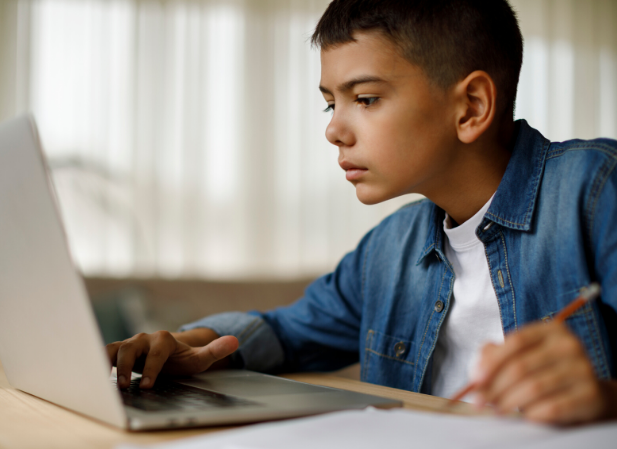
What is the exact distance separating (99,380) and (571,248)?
0.59m

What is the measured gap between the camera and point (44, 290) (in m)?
0.46

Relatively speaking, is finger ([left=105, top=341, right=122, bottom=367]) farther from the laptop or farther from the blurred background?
the blurred background

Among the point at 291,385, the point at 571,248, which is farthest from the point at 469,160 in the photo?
the point at 291,385

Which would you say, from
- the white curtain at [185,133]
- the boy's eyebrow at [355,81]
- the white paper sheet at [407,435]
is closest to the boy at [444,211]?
A: the boy's eyebrow at [355,81]

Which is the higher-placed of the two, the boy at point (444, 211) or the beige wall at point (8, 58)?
the beige wall at point (8, 58)

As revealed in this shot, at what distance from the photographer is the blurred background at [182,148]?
8.42ft

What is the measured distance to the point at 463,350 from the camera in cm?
88

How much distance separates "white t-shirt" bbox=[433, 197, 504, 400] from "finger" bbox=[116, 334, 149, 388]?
45cm

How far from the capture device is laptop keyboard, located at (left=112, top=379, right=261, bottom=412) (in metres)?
0.51

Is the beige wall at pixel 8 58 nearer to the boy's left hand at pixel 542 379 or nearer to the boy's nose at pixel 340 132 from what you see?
the boy's nose at pixel 340 132

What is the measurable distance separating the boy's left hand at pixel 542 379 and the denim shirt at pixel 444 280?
1.02ft

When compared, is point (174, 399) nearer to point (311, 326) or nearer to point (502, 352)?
point (502, 352)

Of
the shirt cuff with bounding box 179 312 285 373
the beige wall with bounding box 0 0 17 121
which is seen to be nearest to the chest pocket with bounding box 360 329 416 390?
the shirt cuff with bounding box 179 312 285 373

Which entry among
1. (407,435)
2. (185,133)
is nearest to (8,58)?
(185,133)
